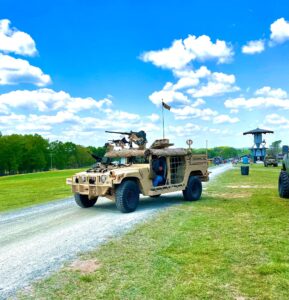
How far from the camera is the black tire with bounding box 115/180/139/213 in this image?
10969 millimetres

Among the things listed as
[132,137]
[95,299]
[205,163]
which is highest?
[132,137]

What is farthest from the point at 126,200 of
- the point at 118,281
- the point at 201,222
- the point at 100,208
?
the point at 118,281

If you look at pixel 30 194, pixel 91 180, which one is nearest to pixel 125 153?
pixel 91 180

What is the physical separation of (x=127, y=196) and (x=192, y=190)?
11.1 ft

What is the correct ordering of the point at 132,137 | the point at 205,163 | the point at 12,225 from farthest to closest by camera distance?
1. the point at 205,163
2. the point at 132,137
3. the point at 12,225

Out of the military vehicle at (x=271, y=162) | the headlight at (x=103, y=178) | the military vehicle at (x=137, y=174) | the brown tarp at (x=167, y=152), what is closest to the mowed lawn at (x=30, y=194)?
the military vehicle at (x=137, y=174)

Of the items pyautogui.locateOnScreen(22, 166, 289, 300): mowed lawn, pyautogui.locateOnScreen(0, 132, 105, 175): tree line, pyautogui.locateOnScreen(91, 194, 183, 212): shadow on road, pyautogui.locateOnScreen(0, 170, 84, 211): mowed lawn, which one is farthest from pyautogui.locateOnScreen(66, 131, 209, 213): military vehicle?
pyautogui.locateOnScreen(0, 132, 105, 175): tree line

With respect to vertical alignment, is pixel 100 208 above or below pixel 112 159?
below

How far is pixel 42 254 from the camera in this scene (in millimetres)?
6746

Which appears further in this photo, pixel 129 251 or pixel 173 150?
pixel 173 150

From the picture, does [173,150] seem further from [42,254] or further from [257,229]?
[42,254]

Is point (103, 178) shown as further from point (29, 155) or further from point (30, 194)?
point (29, 155)

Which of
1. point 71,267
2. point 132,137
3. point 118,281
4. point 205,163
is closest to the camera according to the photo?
point 118,281

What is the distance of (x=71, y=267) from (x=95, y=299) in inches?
54.9
